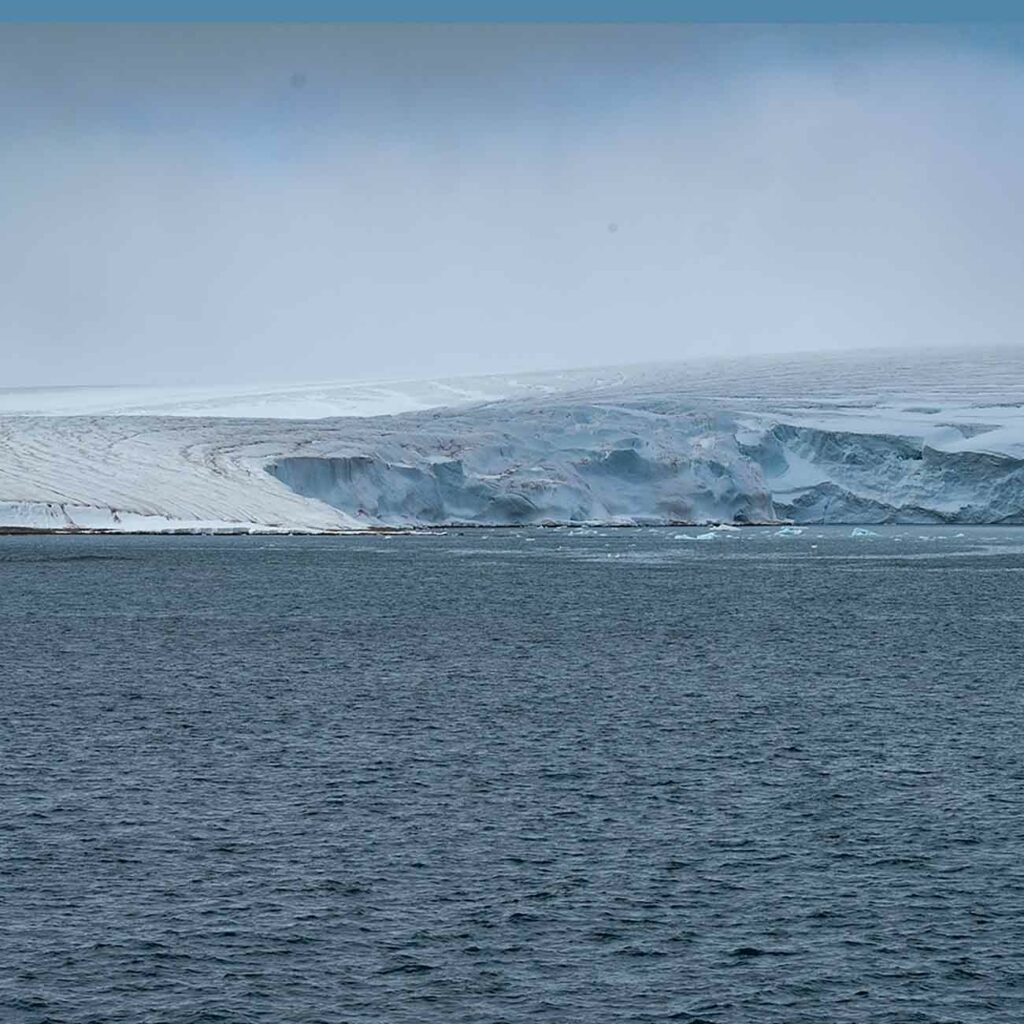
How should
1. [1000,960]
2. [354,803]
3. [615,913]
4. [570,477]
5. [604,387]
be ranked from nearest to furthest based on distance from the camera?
1. [1000,960]
2. [615,913]
3. [354,803]
4. [570,477]
5. [604,387]

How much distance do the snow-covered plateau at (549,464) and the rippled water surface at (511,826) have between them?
38590 millimetres

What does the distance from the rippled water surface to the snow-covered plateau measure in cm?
3859

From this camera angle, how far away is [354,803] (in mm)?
14500

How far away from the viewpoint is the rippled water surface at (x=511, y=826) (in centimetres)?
959

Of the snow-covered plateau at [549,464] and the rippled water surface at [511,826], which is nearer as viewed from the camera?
the rippled water surface at [511,826]

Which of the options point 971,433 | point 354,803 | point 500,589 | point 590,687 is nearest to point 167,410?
point 971,433

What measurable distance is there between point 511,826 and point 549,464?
204 ft

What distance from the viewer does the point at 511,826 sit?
44.7ft

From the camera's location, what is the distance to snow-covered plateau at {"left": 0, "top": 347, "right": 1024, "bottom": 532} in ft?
229

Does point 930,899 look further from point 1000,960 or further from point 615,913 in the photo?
point 615,913

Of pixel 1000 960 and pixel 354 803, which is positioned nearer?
pixel 1000 960

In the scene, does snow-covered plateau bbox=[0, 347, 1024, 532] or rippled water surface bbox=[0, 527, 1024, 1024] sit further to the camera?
snow-covered plateau bbox=[0, 347, 1024, 532]

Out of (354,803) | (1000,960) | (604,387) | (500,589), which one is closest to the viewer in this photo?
(1000,960)

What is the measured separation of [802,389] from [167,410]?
32.3 meters
